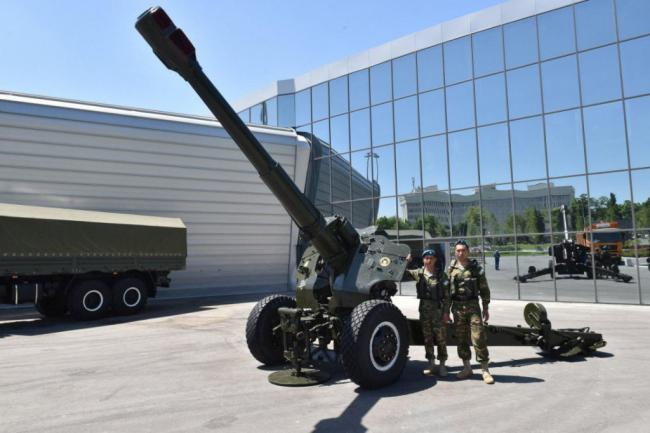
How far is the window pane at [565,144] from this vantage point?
1436 centimetres

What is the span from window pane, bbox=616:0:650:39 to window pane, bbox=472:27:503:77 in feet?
11.1

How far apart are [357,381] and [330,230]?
1895mm

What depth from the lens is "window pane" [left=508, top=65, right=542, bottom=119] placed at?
1518 cm

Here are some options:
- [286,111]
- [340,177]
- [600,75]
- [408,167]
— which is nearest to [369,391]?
[600,75]

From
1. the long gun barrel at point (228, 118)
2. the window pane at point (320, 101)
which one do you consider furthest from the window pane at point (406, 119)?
the long gun barrel at point (228, 118)

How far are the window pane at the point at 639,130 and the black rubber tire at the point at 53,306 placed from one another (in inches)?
615

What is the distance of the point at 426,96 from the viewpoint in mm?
17469

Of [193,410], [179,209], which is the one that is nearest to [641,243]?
[193,410]

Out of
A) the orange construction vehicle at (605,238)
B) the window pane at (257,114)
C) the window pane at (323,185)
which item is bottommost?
the orange construction vehicle at (605,238)

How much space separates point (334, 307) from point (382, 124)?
13479 mm

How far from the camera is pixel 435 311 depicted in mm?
5781

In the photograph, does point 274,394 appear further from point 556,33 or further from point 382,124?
point 382,124

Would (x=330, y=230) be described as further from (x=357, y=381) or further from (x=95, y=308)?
(x=95, y=308)

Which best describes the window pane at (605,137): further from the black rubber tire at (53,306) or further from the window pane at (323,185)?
the black rubber tire at (53,306)
